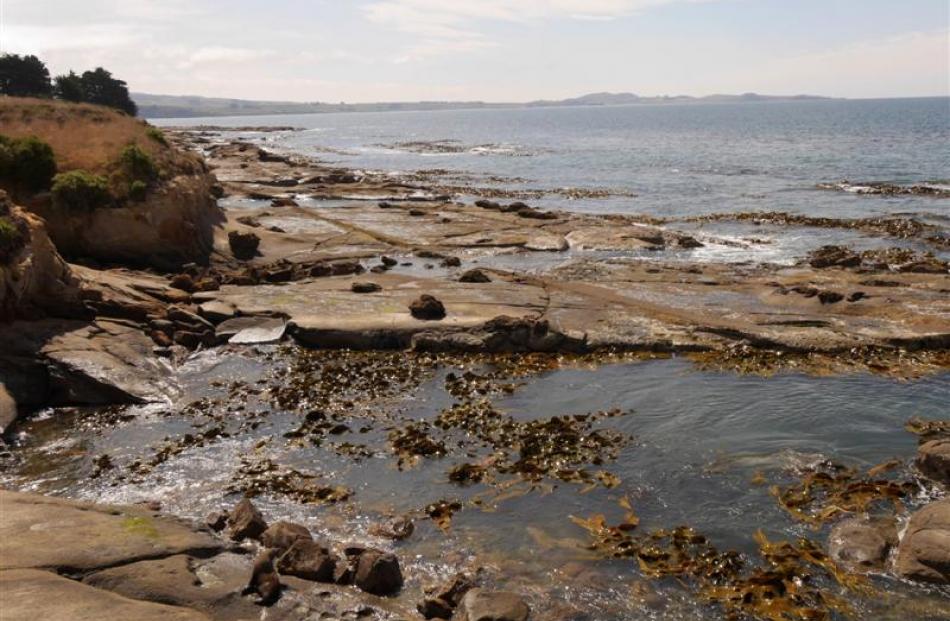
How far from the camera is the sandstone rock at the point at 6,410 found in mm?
19719

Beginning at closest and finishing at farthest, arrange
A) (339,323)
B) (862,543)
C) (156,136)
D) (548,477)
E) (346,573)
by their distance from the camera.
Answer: (346,573) → (862,543) → (548,477) → (339,323) → (156,136)

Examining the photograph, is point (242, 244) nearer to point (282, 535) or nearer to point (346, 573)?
point (282, 535)

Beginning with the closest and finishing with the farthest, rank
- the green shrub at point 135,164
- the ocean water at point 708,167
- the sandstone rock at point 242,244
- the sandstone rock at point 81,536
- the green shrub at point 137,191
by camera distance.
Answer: the sandstone rock at point 81,536, the green shrub at point 137,191, the green shrub at point 135,164, the sandstone rock at point 242,244, the ocean water at point 708,167

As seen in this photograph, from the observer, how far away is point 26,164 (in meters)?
32.9

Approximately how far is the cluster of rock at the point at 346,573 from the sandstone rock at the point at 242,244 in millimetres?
26815

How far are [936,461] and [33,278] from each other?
26.6m

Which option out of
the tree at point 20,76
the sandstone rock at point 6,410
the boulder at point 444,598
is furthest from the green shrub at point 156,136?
the tree at point 20,76

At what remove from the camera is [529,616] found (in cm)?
1231

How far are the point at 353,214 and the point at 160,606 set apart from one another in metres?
44.9

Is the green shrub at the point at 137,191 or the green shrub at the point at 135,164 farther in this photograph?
the green shrub at the point at 135,164

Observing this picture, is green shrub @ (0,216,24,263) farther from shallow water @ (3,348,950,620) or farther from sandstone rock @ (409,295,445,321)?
sandstone rock @ (409,295,445,321)

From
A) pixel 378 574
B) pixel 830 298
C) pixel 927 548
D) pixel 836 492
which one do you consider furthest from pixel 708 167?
pixel 378 574

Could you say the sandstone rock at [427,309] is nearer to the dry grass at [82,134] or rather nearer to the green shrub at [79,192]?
the green shrub at [79,192]

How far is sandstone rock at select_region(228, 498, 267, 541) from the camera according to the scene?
14.3m
